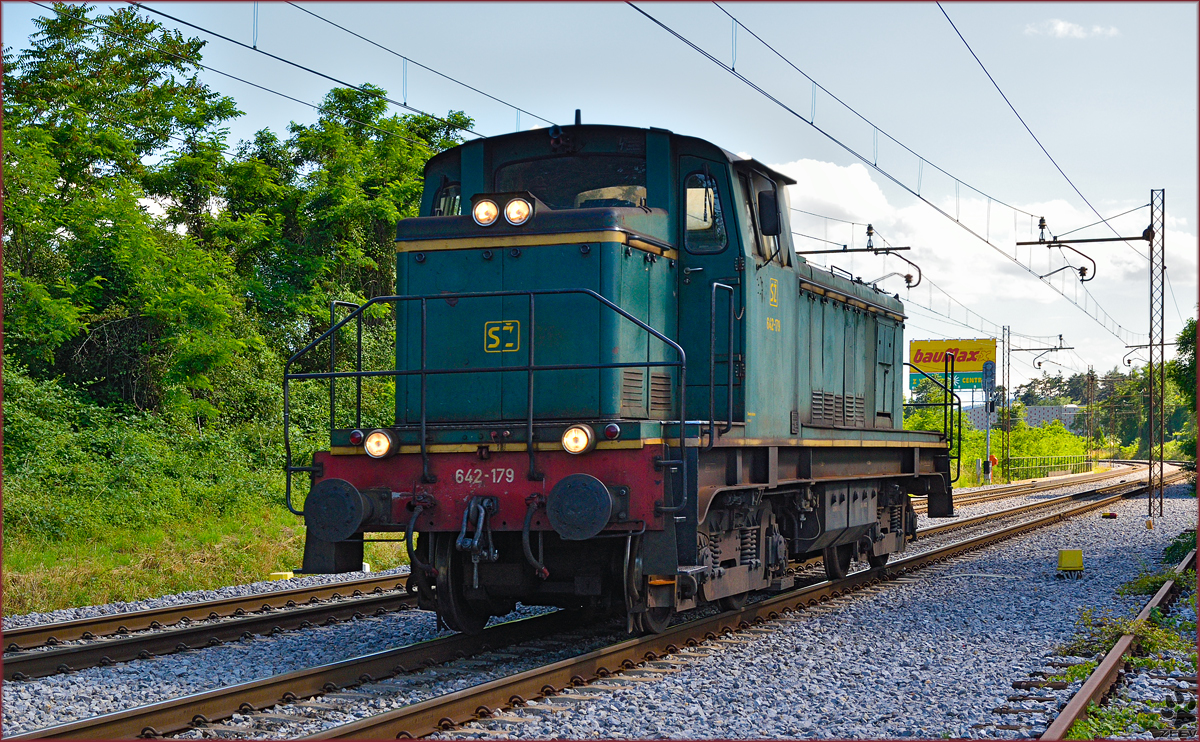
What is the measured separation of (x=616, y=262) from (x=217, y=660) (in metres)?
3.58

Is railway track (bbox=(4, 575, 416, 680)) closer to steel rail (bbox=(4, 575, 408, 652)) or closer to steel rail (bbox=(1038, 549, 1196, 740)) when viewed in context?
steel rail (bbox=(4, 575, 408, 652))

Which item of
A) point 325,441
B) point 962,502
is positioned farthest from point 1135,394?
point 325,441

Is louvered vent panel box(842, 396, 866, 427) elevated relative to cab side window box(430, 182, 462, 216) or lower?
lower

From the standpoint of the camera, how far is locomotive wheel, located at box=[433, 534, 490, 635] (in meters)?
6.76

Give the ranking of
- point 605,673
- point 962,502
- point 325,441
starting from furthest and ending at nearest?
point 962,502
point 325,441
point 605,673

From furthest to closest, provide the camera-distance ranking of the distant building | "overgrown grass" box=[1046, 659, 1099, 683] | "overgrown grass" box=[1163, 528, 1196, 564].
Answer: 1. the distant building
2. "overgrown grass" box=[1163, 528, 1196, 564]
3. "overgrown grass" box=[1046, 659, 1099, 683]

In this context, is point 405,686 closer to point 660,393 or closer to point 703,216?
point 660,393

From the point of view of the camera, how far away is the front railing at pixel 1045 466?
42.3 meters

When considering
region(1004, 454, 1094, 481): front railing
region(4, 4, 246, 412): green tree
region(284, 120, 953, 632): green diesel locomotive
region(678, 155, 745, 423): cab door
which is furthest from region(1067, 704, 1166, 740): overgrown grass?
region(1004, 454, 1094, 481): front railing

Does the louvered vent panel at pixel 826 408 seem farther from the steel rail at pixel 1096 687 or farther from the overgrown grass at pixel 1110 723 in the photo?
the overgrown grass at pixel 1110 723

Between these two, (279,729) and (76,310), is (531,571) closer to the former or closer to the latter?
(279,729)

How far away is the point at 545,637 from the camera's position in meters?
7.29

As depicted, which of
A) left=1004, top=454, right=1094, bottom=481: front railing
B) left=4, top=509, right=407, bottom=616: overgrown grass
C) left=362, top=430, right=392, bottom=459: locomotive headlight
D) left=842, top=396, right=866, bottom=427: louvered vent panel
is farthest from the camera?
left=1004, top=454, right=1094, bottom=481: front railing

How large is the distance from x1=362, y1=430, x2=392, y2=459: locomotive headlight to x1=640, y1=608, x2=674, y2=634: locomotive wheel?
199 cm
